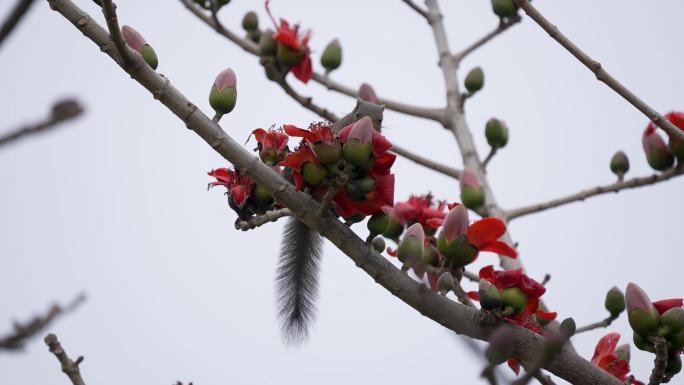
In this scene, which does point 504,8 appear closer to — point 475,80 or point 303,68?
point 475,80

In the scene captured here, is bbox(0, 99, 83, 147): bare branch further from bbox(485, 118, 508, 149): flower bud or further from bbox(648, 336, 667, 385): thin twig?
bbox(485, 118, 508, 149): flower bud

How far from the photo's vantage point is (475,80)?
3.53m

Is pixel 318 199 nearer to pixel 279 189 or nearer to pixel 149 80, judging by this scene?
pixel 279 189

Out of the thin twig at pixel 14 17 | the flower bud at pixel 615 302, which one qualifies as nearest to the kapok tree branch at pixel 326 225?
the flower bud at pixel 615 302

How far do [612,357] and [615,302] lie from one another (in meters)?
0.30

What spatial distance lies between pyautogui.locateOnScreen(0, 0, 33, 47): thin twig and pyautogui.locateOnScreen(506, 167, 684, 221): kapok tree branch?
2.69 m

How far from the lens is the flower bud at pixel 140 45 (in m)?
1.81

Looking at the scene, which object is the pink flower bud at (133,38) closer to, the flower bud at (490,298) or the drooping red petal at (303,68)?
the drooping red petal at (303,68)

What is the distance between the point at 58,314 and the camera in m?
0.93

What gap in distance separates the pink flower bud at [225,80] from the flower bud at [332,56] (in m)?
1.31

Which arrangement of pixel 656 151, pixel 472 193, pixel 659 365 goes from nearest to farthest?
pixel 659 365 < pixel 472 193 < pixel 656 151

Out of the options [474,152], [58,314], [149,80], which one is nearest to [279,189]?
[149,80]

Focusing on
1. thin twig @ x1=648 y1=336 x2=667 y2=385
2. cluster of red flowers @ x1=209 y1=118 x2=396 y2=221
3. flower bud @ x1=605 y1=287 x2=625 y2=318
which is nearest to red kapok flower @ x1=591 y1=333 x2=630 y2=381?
flower bud @ x1=605 y1=287 x2=625 y2=318

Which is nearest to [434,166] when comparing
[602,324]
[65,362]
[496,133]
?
[496,133]
